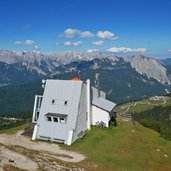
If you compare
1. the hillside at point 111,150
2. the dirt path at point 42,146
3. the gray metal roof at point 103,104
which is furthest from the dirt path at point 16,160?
the gray metal roof at point 103,104

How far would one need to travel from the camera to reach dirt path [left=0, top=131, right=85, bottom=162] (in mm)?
44403

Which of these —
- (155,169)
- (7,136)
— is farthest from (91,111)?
(155,169)

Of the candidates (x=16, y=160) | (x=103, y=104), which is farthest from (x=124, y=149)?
(x=16, y=160)

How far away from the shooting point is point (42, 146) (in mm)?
50531

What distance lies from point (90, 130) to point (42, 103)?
11365 millimetres

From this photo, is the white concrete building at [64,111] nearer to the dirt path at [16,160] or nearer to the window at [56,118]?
the window at [56,118]

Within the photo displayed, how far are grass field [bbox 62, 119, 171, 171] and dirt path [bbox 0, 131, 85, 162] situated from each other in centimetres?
185

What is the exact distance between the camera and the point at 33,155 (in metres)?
38.4

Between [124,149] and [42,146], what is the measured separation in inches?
562

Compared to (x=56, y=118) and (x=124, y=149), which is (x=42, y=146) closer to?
(x=56, y=118)

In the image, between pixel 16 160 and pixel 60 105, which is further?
pixel 60 105

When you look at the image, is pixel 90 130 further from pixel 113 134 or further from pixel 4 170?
pixel 4 170

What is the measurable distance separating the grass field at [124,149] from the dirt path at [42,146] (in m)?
1.85

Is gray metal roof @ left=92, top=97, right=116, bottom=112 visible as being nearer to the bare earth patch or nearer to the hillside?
the hillside
